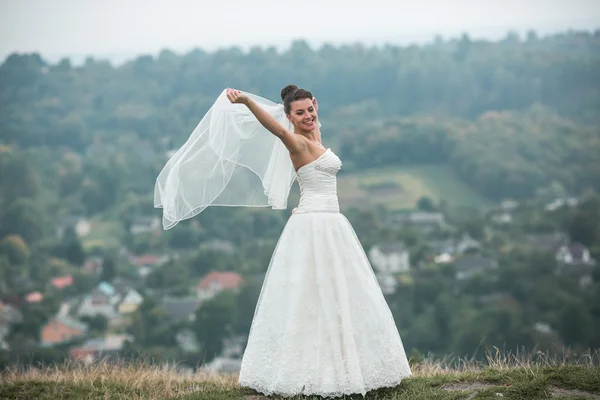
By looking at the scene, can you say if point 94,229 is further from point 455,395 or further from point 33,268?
point 455,395

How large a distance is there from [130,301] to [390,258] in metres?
24.6

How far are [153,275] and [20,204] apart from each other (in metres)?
25.3

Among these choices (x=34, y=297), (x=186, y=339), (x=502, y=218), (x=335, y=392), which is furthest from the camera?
(x=502, y=218)

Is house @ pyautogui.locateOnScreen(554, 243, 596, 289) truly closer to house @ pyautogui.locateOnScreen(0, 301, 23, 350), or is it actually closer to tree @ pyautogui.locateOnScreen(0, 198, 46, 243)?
house @ pyautogui.locateOnScreen(0, 301, 23, 350)

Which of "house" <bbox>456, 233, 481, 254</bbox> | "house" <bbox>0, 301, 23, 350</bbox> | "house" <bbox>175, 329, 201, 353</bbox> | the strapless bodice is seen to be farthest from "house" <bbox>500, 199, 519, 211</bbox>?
the strapless bodice

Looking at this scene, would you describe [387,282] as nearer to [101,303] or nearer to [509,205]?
[101,303]

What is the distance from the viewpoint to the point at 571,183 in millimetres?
105625

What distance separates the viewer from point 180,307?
76312 millimetres

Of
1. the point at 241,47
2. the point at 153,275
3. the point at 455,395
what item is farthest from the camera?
the point at 241,47

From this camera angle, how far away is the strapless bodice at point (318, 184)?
320 inches

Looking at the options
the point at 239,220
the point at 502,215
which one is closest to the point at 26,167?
the point at 239,220

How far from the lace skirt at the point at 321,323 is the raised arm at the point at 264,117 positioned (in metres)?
0.72

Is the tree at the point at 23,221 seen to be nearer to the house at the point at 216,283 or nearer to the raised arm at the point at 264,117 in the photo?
the house at the point at 216,283

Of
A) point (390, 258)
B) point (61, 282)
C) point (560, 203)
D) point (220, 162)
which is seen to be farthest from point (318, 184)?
point (560, 203)
